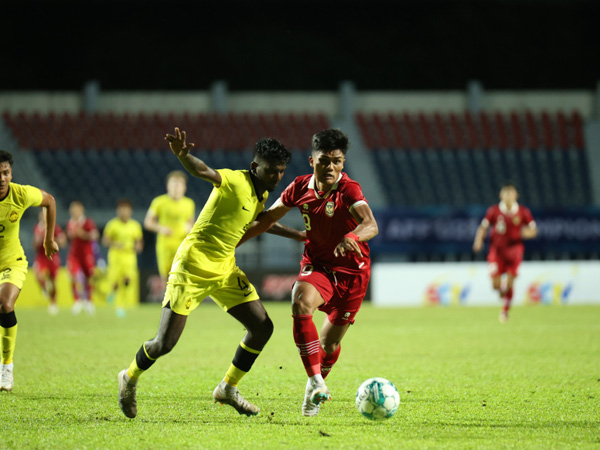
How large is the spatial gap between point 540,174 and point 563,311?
11.6 m

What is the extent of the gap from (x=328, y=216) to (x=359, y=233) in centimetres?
43

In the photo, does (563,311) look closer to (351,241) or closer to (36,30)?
(351,241)

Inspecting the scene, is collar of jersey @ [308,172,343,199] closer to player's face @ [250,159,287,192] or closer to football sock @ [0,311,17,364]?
player's face @ [250,159,287,192]

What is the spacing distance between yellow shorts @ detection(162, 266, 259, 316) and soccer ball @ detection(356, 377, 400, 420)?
1.06 metres

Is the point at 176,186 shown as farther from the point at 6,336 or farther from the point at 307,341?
the point at 307,341

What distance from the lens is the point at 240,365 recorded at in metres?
5.49

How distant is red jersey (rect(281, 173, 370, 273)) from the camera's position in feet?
18.2

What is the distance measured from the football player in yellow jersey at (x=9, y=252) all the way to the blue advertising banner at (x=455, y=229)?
54.2 ft

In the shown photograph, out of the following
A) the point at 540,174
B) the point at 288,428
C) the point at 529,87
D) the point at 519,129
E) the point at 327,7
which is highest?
the point at 327,7

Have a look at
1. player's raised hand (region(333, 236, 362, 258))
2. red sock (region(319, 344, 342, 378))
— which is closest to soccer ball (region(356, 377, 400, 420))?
player's raised hand (region(333, 236, 362, 258))

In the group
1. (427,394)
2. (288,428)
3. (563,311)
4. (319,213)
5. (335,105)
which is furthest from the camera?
(335,105)

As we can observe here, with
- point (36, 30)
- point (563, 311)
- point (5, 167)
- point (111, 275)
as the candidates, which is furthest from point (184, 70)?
point (5, 167)

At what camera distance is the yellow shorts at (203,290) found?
5.13 m

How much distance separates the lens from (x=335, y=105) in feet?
101
